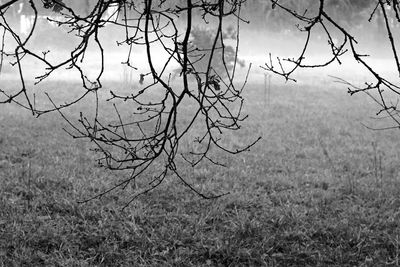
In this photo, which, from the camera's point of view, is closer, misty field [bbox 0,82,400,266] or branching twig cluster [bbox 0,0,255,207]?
branching twig cluster [bbox 0,0,255,207]

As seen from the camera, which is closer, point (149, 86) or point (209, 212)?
point (149, 86)

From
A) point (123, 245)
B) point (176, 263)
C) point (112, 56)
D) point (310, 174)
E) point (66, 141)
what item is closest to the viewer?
point (176, 263)

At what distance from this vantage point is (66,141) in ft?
34.4

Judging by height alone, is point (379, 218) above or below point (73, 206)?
above

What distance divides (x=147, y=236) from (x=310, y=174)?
4.10 m

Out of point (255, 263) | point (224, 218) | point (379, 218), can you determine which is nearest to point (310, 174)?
point (379, 218)

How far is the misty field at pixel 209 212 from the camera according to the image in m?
5.07

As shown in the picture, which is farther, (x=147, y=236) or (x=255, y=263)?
(x=147, y=236)

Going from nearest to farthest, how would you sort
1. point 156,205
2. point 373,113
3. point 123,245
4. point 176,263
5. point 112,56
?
point 176,263 → point 123,245 → point 156,205 → point 373,113 → point 112,56

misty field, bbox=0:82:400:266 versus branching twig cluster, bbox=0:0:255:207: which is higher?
branching twig cluster, bbox=0:0:255:207

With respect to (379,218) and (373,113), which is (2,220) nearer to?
(379,218)

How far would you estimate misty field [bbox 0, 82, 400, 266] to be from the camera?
16.6ft

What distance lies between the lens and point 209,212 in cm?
612

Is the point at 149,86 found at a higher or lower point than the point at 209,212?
higher
